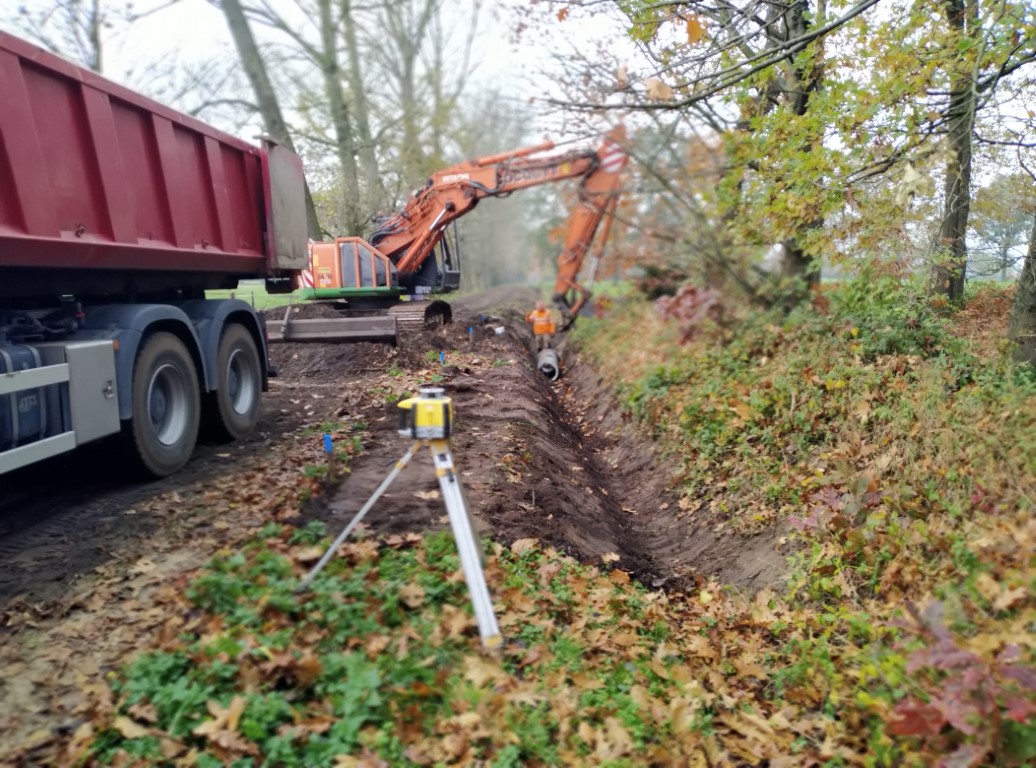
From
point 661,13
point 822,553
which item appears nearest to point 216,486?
point 822,553

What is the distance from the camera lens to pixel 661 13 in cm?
714

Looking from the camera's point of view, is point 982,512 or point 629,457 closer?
point 982,512

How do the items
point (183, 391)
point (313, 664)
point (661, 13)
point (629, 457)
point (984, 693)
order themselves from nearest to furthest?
point (984, 693) → point (313, 664) → point (183, 391) → point (661, 13) → point (629, 457)

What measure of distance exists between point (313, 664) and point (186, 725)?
0.57 m

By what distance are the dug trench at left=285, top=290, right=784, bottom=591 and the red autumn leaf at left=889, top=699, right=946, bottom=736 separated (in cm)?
240

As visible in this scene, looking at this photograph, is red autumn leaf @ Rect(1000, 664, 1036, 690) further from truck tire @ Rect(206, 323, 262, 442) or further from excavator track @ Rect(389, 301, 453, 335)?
excavator track @ Rect(389, 301, 453, 335)

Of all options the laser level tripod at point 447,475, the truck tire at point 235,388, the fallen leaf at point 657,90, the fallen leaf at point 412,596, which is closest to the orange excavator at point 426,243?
the truck tire at point 235,388

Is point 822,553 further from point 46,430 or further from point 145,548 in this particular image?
point 46,430

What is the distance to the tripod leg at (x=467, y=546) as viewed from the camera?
141 inches

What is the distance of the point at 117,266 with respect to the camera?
598cm

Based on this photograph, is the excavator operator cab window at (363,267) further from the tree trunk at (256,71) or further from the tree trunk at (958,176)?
the tree trunk at (958,176)

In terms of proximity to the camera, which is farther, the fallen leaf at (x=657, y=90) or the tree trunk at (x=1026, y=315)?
the fallen leaf at (x=657, y=90)

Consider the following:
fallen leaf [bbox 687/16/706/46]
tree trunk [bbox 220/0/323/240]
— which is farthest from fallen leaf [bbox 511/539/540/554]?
tree trunk [bbox 220/0/323/240]

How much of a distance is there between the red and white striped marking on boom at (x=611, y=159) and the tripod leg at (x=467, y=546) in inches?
508
